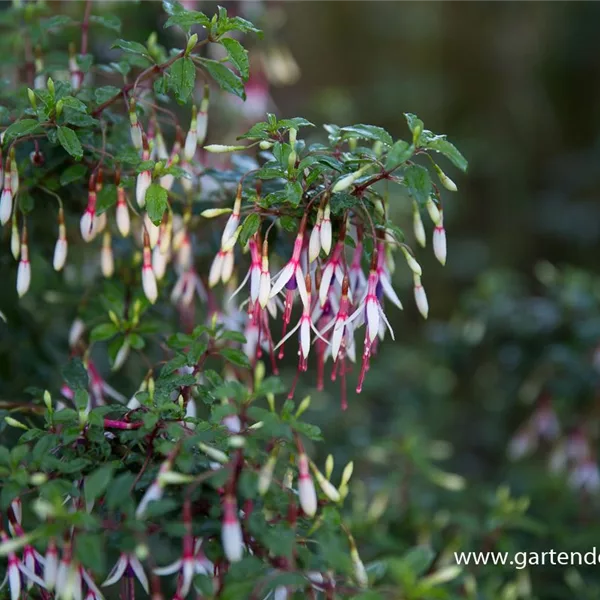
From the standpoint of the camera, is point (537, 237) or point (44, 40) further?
point (537, 237)

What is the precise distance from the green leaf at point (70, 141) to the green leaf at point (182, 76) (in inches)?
5.4

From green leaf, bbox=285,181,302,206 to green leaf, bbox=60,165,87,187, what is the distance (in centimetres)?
33

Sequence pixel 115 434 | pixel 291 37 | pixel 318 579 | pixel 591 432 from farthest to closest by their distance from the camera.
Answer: pixel 291 37, pixel 591 432, pixel 115 434, pixel 318 579

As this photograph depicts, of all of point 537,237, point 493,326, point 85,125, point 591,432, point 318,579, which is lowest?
point 537,237

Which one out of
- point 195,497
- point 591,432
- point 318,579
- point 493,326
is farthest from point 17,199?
point 591,432

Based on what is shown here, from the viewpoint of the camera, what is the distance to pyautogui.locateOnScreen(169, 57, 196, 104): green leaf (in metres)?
0.95

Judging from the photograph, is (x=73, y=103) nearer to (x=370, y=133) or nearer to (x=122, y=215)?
(x=122, y=215)

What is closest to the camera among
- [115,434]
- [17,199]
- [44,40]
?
[115,434]

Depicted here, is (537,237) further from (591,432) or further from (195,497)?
(195,497)

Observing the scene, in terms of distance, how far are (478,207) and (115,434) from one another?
9.87 feet

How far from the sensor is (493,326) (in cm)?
189

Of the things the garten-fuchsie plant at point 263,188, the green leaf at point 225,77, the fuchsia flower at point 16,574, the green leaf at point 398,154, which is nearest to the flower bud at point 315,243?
the garten-fuchsie plant at point 263,188

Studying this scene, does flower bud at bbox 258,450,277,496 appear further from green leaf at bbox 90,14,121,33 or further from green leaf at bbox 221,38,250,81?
green leaf at bbox 90,14,121,33

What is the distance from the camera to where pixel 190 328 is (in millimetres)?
1255
